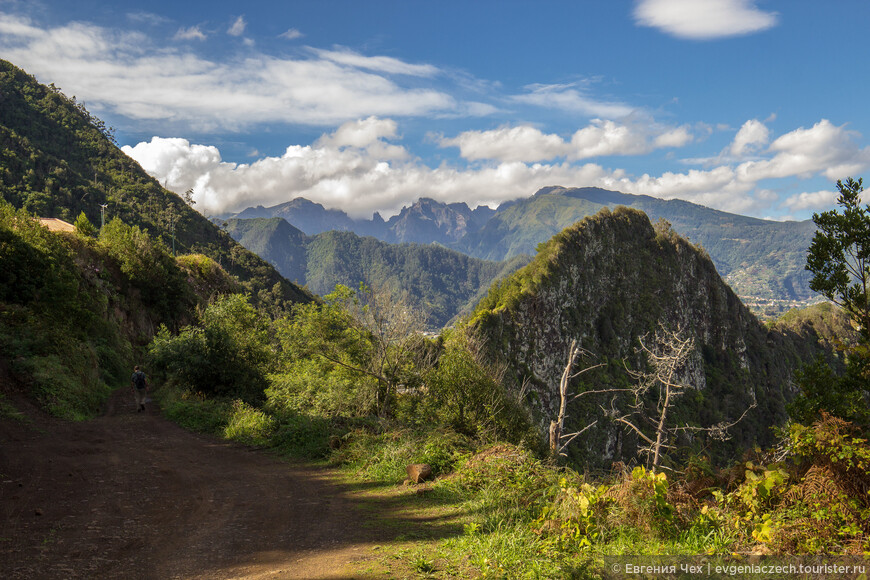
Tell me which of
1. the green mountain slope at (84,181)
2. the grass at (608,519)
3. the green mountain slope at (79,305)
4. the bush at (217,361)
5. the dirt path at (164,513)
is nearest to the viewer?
the grass at (608,519)

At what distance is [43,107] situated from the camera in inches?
3684

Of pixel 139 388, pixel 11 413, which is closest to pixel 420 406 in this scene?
pixel 11 413

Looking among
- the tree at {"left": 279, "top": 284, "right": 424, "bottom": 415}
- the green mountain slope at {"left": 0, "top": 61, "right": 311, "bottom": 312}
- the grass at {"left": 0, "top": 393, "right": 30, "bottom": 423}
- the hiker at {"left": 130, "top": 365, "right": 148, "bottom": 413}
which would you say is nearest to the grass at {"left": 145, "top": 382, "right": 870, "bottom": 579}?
the tree at {"left": 279, "top": 284, "right": 424, "bottom": 415}

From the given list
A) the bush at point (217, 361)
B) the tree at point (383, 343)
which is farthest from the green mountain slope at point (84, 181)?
the tree at point (383, 343)

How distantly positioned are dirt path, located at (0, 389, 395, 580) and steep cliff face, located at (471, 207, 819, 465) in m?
40.7

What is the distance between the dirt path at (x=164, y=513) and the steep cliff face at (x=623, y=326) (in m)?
40.7

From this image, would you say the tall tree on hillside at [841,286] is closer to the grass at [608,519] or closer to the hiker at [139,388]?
the grass at [608,519]

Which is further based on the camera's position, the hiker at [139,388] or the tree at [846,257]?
the hiker at [139,388]

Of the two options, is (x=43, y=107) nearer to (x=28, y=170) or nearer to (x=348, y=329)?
(x=28, y=170)

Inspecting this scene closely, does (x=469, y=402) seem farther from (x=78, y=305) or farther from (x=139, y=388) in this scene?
(x=78, y=305)

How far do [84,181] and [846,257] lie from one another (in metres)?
102

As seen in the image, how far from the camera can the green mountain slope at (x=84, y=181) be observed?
239 feet

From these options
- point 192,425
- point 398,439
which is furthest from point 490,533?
point 192,425

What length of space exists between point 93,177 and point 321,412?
101 metres
